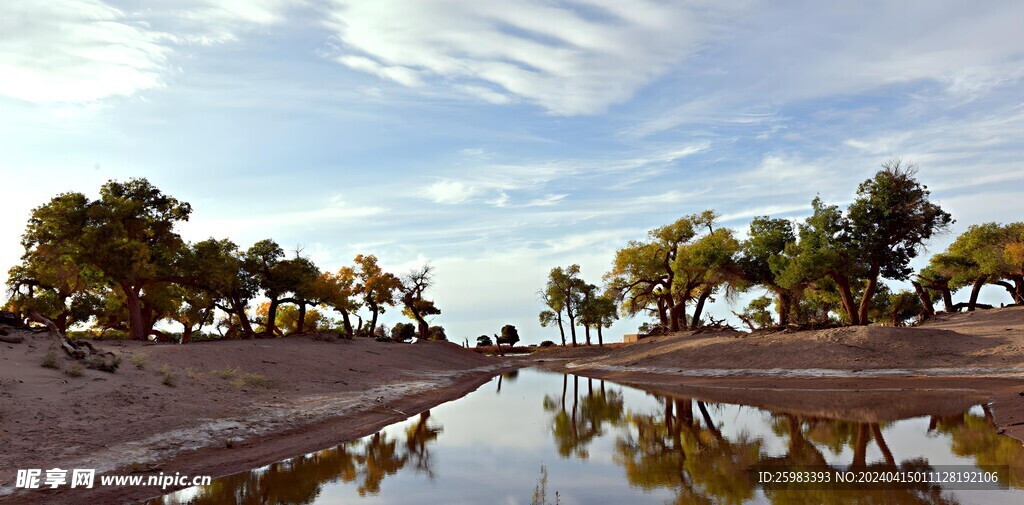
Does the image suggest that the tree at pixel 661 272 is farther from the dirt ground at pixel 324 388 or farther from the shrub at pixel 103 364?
the shrub at pixel 103 364

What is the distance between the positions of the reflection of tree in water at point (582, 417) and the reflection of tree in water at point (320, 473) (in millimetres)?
4255

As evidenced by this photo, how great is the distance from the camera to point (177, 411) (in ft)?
53.0

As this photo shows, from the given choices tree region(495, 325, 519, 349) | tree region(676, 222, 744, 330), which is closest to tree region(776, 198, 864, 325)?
tree region(676, 222, 744, 330)

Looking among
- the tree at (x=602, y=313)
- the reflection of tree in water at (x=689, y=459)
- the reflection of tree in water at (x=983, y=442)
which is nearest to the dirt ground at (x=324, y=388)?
the reflection of tree in water at (x=983, y=442)

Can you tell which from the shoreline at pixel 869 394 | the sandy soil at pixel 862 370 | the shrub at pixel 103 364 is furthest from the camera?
the sandy soil at pixel 862 370

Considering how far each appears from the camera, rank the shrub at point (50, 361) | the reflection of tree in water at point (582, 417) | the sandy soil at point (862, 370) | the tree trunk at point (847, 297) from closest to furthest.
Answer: the reflection of tree in water at point (582, 417)
the shrub at point (50, 361)
the sandy soil at point (862, 370)
the tree trunk at point (847, 297)

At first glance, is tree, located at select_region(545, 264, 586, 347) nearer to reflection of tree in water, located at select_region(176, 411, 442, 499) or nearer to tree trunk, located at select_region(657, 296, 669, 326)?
tree trunk, located at select_region(657, 296, 669, 326)

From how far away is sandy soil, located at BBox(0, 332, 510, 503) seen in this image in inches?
484

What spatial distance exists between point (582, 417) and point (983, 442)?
12834 millimetres

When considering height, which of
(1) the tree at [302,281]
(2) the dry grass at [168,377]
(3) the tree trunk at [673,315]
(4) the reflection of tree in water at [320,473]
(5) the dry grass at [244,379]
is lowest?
(4) the reflection of tree in water at [320,473]

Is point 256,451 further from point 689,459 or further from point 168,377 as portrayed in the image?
point 689,459

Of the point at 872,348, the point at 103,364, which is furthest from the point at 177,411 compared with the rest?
the point at 872,348

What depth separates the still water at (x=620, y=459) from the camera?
10.6 m

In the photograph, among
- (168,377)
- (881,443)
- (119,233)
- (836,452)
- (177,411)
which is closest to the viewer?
(836,452)
